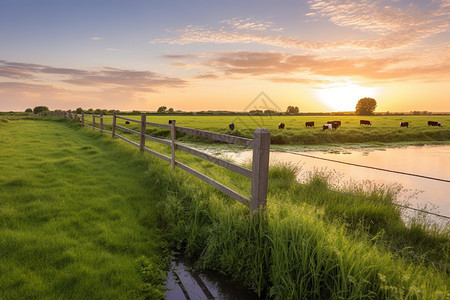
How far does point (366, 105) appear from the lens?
414ft

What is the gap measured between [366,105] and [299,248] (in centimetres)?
13897

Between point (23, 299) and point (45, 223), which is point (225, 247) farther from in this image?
point (45, 223)

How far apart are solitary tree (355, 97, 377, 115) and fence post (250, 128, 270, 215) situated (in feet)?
452

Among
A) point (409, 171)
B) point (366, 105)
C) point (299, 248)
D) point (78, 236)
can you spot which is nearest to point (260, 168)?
point (299, 248)

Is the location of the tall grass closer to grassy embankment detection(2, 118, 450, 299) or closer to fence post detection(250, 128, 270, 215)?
grassy embankment detection(2, 118, 450, 299)

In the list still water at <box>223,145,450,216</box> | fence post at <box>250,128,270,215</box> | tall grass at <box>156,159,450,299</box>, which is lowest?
still water at <box>223,145,450,216</box>

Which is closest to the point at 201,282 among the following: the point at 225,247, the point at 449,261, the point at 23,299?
the point at 225,247

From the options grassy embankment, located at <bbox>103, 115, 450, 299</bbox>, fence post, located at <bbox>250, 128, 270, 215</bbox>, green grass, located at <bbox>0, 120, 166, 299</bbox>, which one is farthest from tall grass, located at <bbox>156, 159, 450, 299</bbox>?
green grass, located at <bbox>0, 120, 166, 299</bbox>

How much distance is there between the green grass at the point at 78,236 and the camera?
11.4ft

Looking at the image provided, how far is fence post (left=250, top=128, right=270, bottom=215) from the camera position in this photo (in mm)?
3879

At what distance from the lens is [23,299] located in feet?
10.4

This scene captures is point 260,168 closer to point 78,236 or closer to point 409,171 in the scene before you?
point 78,236

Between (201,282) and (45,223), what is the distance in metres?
3.12

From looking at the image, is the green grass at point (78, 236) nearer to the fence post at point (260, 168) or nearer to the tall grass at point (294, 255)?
the tall grass at point (294, 255)
